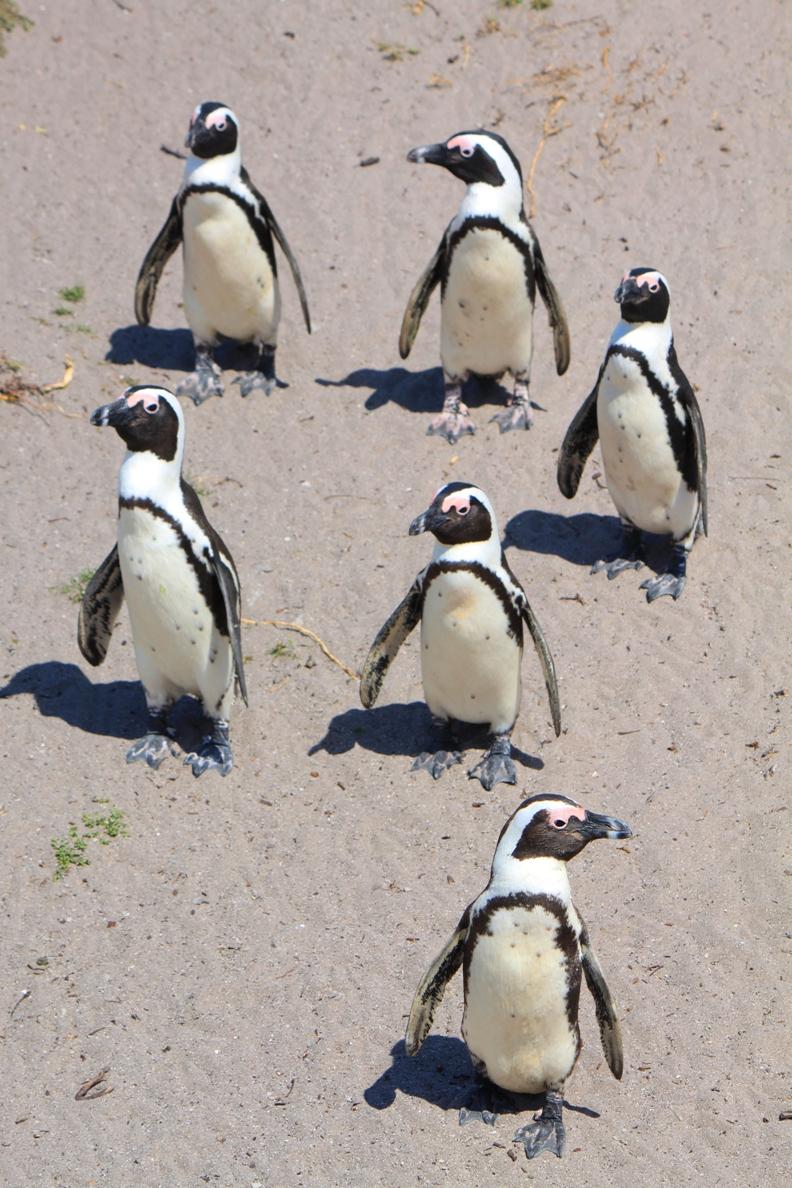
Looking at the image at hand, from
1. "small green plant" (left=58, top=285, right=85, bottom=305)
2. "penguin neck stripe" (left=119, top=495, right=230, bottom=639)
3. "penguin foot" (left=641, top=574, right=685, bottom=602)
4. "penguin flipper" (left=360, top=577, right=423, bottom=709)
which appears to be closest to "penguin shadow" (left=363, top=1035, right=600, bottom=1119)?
"penguin flipper" (left=360, top=577, right=423, bottom=709)

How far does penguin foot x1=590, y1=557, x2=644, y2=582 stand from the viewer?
7285mm

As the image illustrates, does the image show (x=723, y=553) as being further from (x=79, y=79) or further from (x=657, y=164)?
(x=79, y=79)

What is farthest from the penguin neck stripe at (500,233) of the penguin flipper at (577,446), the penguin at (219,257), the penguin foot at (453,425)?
the penguin at (219,257)

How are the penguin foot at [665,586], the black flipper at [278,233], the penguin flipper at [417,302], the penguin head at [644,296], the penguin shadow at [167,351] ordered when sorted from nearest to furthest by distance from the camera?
the penguin head at [644,296] < the penguin foot at [665,586] < the penguin flipper at [417,302] < the black flipper at [278,233] < the penguin shadow at [167,351]

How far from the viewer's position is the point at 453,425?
8258 mm

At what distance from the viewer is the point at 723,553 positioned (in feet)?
24.2

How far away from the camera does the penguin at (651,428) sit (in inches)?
272

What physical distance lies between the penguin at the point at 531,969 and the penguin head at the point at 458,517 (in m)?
1.52

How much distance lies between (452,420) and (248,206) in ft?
4.54

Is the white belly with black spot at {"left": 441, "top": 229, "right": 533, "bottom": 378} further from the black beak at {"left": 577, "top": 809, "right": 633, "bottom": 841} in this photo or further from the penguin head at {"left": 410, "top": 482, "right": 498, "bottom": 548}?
the black beak at {"left": 577, "top": 809, "right": 633, "bottom": 841}

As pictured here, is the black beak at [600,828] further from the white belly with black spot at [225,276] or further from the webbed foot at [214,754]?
the white belly with black spot at [225,276]

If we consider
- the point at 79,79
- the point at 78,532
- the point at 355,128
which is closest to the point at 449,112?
the point at 355,128

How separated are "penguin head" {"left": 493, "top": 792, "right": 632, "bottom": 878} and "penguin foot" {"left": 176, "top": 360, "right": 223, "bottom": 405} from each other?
4510 millimetres

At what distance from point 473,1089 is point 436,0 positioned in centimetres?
836
